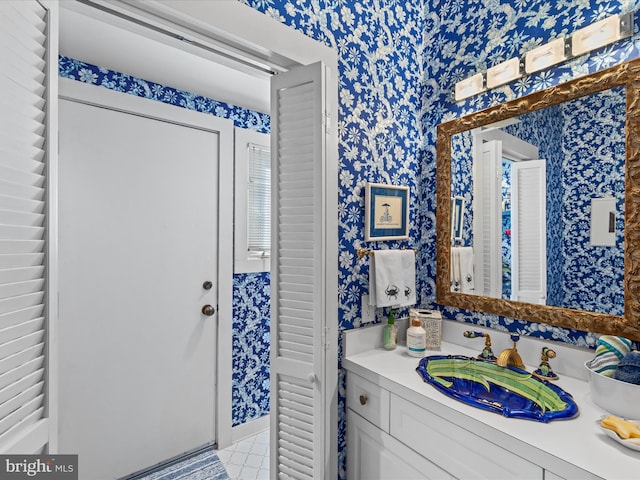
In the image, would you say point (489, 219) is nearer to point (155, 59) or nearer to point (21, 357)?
point (21, 357)

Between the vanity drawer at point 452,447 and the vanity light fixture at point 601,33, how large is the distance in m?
1.33

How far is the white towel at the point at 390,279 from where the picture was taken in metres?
1.49

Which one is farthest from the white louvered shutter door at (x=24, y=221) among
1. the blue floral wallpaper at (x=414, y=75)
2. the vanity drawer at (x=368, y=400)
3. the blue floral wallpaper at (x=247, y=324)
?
the blue floral wallpaper at (x=247, y=324)

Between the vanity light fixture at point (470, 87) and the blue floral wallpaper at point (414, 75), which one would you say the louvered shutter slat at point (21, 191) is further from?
the vanity light fixture at point (470, 87)

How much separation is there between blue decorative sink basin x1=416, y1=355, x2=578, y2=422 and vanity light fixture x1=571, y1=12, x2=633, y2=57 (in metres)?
1.16

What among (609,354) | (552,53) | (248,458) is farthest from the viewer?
(248,458)

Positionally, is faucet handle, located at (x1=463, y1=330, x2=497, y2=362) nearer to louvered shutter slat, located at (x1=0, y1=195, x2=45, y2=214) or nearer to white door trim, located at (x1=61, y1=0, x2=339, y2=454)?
white door trim, located at (x1=61, y1=0, x2=339, y2=454)

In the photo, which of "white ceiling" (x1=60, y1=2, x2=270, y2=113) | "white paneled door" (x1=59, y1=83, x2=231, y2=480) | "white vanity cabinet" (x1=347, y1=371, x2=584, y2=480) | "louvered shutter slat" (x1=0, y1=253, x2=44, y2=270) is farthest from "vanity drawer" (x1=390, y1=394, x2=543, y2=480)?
"white ceiling" (x1=60, y1=2, x2=270, y2=113)

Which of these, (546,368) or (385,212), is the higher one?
(385,212)

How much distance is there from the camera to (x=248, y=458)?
2.11 meters

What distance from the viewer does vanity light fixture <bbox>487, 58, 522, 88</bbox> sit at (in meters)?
1.36

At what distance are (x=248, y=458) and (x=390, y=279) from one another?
153 cm

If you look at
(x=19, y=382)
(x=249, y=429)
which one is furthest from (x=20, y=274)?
(x=249, y=429)

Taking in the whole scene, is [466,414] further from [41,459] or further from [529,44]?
[529,44]
